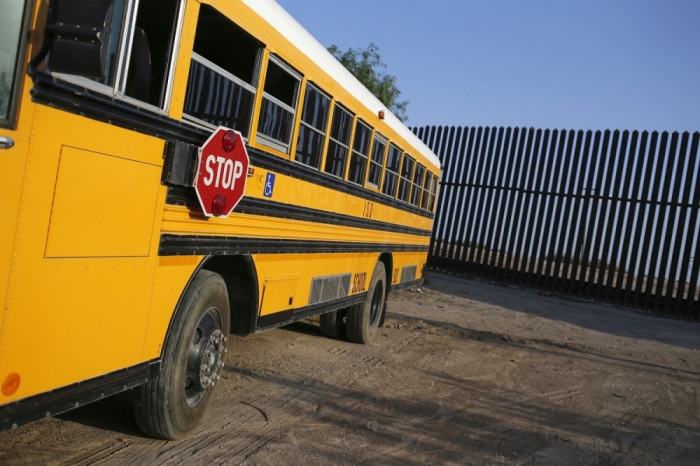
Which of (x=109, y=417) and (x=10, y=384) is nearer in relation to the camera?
(x=10, y=384)

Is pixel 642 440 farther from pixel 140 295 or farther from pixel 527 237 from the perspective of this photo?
pixel 527 237

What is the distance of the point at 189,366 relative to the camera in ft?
13.1

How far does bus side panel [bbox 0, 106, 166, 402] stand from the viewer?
2.56 meters

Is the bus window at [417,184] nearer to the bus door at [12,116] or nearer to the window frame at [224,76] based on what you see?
the window frame at [224,76]

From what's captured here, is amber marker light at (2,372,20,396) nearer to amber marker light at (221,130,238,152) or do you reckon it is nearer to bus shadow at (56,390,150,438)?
bus shadow at (56,390,150,438)

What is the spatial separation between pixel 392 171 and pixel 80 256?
551cm

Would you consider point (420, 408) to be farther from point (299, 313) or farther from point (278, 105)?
point (278, 105)

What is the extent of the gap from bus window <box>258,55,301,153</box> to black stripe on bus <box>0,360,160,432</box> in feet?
5.64

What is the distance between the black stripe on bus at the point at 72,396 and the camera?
260cm

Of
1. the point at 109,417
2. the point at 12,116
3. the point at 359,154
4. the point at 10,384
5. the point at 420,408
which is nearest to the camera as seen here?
the point at 12,116

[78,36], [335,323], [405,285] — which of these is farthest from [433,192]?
[78,36]

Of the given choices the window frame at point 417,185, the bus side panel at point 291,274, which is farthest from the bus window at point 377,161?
the window frame at point 417,185

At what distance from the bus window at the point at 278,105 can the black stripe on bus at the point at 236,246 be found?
0.67 m

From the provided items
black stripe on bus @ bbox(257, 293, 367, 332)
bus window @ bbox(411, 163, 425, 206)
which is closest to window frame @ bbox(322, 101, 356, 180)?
black stripe on bus @ bbox(257, 293, 367, 332)
